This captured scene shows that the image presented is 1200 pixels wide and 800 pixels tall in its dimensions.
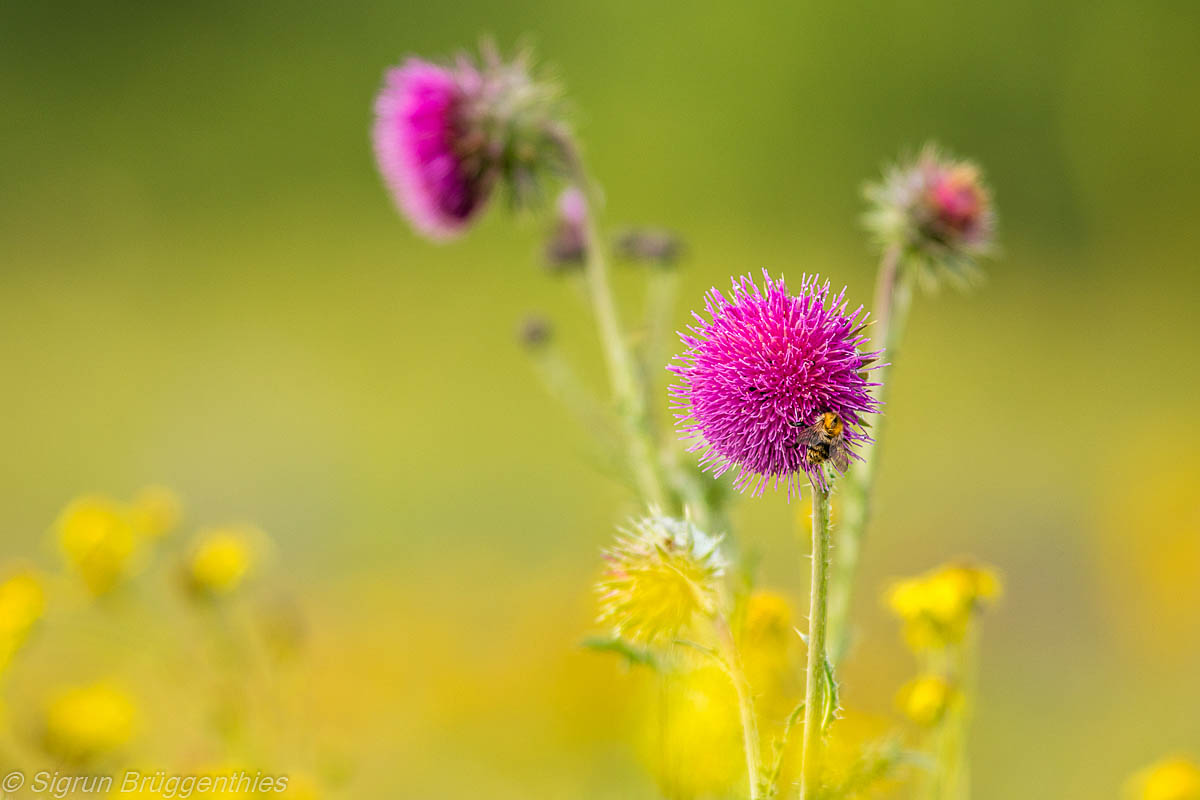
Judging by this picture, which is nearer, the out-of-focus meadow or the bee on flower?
the bee on flower

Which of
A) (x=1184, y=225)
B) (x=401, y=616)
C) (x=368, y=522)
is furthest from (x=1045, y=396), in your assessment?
(x=401, y=616)

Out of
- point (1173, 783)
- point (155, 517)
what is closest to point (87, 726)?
point (155, 517)

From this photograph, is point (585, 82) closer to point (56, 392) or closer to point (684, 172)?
point (684, 172)

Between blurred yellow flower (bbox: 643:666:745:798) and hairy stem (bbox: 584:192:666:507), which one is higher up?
hairy stem (bbox: 584:192:666:507)

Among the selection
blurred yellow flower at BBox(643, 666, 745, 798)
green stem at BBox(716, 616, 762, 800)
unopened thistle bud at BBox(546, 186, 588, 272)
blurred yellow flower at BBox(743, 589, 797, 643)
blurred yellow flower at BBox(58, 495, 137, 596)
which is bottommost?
green stem at BBox(716, 616, 762, 800)

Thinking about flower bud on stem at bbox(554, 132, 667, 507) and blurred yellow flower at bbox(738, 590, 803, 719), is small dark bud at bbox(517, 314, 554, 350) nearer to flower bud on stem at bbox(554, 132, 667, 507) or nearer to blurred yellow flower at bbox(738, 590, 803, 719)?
flower bud on stem at bbox(554, 132, 667, 507)

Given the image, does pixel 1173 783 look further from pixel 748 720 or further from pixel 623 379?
pixel 623 379

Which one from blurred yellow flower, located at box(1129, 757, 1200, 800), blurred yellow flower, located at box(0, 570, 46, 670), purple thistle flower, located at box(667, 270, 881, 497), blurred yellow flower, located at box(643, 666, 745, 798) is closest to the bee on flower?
blurred yellow flower, located at box(0, 570, 46, 670)
